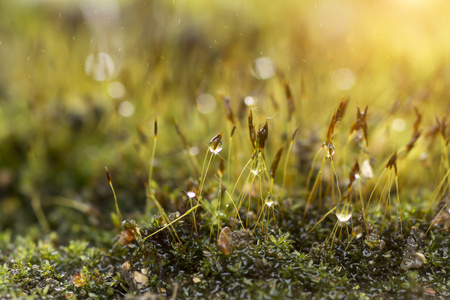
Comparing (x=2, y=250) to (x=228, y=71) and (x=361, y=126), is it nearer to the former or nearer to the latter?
(x=228, y=71)

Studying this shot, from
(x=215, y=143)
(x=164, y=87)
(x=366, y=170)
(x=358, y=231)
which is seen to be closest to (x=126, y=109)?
(x=164, y=87)

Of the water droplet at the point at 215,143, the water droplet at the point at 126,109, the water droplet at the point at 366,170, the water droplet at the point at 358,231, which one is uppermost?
the water droplet at the point at 215,143

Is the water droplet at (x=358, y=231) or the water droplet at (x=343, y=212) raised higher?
the water droplet at (x=343, y=212)

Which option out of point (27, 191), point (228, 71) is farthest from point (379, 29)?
point (27, 191)

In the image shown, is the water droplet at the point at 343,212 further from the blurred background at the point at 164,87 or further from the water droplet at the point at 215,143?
the blurred background at the point at 164,87

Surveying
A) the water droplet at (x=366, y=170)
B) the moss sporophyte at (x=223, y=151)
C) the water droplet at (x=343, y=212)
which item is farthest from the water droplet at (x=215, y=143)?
the water droplet at (x=366, y=170)

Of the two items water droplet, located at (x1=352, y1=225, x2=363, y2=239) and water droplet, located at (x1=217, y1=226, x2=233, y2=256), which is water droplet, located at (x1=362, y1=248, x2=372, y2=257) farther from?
water droplet, located at (x1=217, y1=226, x2=233, y2=256)

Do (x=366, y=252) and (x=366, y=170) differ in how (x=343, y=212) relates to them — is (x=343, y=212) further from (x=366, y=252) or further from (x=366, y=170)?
(x=366, y=170)

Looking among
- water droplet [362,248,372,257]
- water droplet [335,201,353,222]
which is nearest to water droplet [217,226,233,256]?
water droplet [335,201,353,222]
